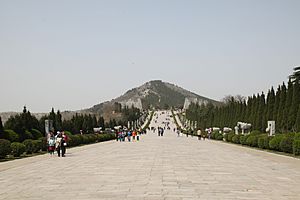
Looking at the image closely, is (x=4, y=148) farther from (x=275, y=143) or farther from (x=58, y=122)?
(x=58, y=122)

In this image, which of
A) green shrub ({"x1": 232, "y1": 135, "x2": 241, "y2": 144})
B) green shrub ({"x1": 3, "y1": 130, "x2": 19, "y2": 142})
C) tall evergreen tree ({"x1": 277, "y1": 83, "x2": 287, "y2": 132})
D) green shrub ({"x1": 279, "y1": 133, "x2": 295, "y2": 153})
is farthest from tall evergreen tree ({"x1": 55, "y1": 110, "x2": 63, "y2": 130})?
green shrub ({"x1": 279, "y1": 133, "x2": 295, "y2": 153})

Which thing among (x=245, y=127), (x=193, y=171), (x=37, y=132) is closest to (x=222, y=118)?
(x=245, y=127)

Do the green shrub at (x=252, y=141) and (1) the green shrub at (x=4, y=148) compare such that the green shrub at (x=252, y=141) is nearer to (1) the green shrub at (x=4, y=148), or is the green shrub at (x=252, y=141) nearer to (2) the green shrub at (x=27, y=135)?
(2) the green shrub at (x=27, y=135)

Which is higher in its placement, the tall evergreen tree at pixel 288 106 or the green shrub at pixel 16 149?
the tall evergreen tree at pixel 288 106

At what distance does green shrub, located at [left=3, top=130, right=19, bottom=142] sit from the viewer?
27281mm

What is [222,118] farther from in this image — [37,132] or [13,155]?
[13,155]

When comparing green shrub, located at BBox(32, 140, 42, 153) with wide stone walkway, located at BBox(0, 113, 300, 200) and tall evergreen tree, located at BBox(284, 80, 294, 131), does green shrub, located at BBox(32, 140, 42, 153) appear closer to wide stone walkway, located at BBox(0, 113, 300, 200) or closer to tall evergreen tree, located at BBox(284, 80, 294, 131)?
wide stone walkway, located at BBox(0, 113, 300, 200)

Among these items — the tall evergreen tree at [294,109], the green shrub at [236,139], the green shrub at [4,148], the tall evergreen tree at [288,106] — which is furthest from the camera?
the green shrub at [236,139]

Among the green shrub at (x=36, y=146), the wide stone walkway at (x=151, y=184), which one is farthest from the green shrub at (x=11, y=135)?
the wide stone walkway at (x=151, y=184)

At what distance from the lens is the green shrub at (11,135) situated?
89.5ft

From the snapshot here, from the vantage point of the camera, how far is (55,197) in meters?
9.52

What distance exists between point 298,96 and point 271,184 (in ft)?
98.7

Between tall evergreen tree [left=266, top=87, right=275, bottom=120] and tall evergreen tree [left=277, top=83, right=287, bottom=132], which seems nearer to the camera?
tall evergreen tree [left=277, top=83, right=287, bottom=132]

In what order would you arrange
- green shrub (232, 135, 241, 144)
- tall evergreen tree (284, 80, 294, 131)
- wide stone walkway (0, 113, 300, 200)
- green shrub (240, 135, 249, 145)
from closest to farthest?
wide stone walkway (0, 113, 300, 200), green shrub (240, 135, 249, 145), tall evergreen tree (284, 80, 294, 131), green shrub (232, 135, 241, 144)
